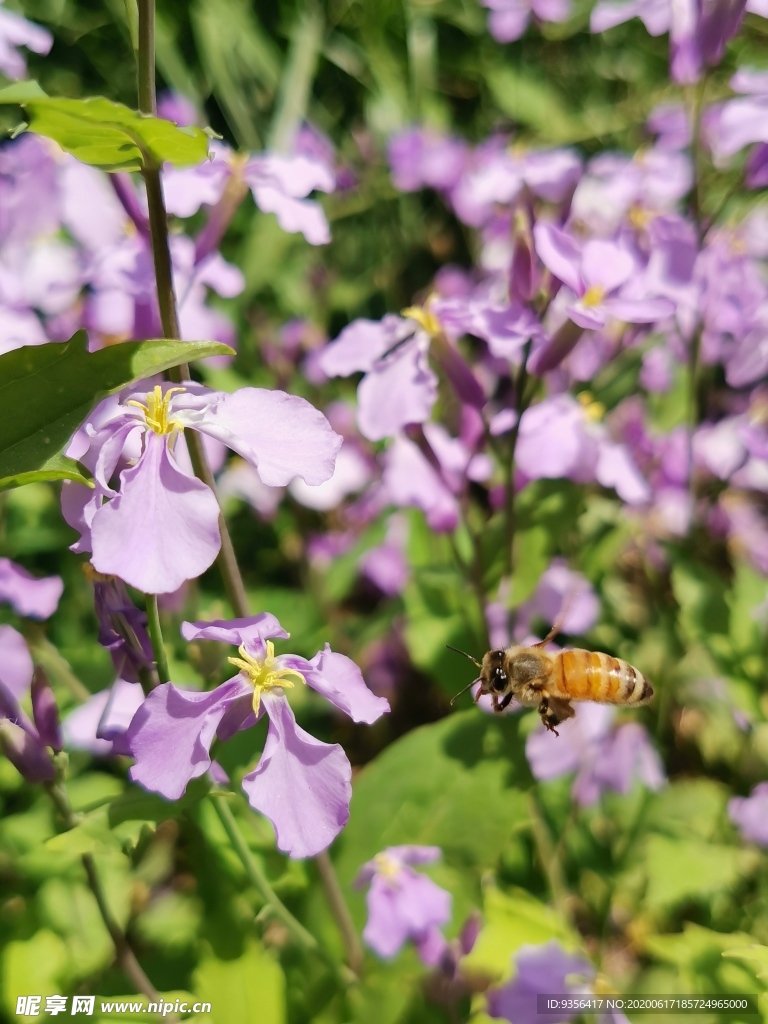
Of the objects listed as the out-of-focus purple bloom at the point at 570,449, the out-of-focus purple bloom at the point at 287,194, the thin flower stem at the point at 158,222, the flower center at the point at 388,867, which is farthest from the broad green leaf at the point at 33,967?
the out-of-focus purple bloom at the point at 287,194

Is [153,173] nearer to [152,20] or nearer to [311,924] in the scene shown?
[152,20]

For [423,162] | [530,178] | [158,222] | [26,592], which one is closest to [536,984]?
[26,592]

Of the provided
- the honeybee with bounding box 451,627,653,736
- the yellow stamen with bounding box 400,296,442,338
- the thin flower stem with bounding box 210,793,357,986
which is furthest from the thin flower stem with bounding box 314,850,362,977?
the yellow stamen with bounding box 400,296,442,338

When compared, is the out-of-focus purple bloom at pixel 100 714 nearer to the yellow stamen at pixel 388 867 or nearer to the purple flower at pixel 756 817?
the yellow stamen at pixel 388 867

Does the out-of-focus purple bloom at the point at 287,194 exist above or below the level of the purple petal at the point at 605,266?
above

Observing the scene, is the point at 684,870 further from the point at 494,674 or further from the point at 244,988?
the point at 244,988

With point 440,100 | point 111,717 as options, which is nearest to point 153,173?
point 111,717
